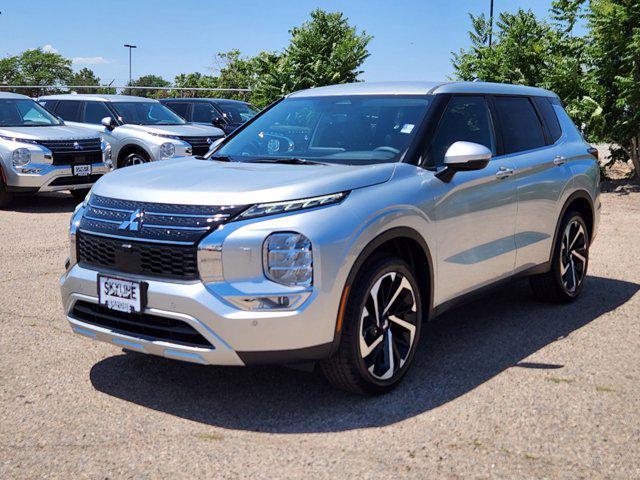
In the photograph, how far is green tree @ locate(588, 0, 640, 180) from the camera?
12773 mm

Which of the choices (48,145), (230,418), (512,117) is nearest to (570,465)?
(230,418)

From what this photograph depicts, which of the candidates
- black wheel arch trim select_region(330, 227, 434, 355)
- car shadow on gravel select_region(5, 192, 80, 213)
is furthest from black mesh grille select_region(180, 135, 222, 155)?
black wheel arch trim select_region(330, 227, 434, 355)

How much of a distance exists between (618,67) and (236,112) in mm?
7349

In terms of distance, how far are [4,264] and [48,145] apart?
4.19m

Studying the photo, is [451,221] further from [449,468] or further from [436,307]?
[449,468]

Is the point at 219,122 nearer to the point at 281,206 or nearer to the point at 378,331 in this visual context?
the point at 378,331

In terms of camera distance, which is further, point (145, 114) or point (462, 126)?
point (145, 114)

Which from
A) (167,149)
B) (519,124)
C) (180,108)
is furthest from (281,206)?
(180,108)

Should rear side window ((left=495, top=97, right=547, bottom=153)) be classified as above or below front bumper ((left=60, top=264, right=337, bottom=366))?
above

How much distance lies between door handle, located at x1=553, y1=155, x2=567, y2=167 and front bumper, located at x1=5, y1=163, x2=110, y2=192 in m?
7.93

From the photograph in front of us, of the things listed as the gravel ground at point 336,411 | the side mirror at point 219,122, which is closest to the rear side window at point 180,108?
the side mirror at point 219,122

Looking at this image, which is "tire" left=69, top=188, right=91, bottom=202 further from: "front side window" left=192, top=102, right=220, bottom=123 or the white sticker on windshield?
the white sticker on windshield

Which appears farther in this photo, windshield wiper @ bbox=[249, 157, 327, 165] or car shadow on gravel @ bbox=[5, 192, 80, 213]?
car shadow on gravel @ bbox=[5, 192, 80, 213]

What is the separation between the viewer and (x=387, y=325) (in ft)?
14.1
